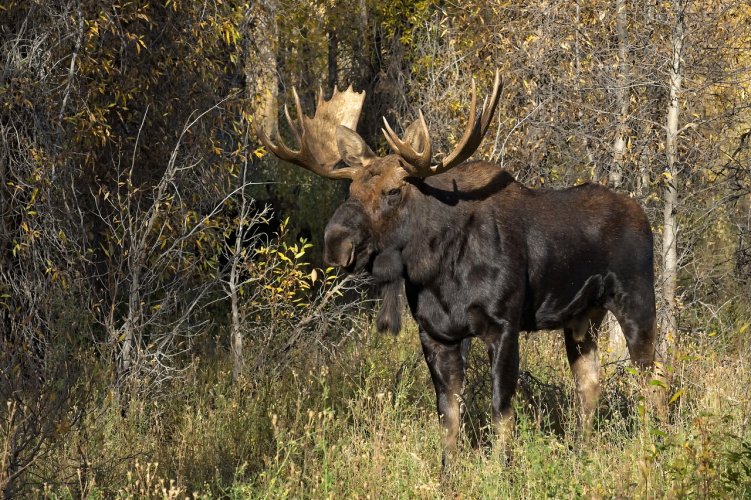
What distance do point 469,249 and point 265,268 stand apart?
8.47 feet

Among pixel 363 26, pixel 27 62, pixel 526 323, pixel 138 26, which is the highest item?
pixel 363 26

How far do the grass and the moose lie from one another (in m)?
0.39

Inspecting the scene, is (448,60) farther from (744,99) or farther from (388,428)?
(388,428)

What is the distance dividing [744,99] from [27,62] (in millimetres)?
5384

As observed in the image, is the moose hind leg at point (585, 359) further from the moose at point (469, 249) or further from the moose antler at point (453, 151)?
the moose antler at point (453, 151)

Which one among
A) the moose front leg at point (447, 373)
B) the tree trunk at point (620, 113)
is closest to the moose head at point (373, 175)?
the moose front leg at point (447, 373)

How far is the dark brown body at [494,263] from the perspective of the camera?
23.2 ft

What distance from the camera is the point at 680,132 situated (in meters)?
8.81

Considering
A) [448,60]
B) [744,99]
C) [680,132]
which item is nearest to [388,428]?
[680,132]

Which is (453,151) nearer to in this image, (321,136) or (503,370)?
(321,136)

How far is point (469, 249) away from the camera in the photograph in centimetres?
723

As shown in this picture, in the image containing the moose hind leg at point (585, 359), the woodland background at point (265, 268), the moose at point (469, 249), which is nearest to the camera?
the woodland background at point (265, 268)

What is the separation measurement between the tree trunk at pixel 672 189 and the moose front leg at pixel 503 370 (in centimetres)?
187

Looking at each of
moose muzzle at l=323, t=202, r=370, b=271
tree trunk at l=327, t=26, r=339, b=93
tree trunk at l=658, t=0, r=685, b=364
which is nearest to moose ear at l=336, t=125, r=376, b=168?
moose muzzle at l=323, t=202, r=370, b=271
